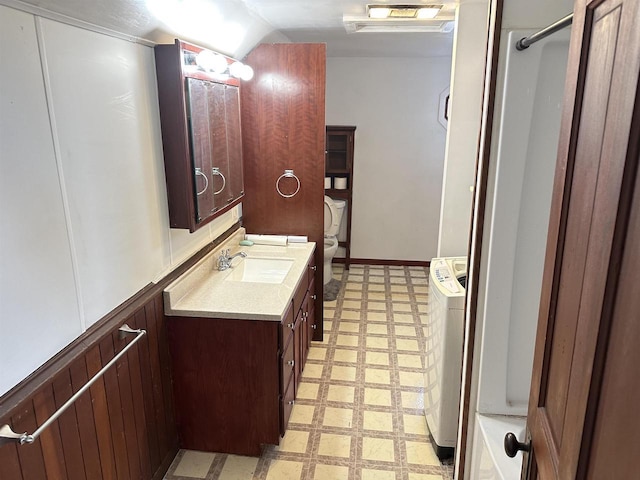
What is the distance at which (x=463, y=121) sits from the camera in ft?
8.71

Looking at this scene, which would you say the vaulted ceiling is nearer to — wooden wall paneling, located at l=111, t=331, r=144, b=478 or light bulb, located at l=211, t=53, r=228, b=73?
light bulb, located at l=211, t=53, r=228, b=73

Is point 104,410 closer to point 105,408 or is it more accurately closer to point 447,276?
point 105,408

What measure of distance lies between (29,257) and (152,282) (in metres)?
0.76

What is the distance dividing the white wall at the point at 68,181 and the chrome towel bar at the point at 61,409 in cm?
11

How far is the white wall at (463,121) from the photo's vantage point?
8.28ft

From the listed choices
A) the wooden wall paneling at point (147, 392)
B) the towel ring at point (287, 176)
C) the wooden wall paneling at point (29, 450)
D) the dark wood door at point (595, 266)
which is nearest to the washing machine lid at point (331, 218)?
the towel ring at point (287, 176)

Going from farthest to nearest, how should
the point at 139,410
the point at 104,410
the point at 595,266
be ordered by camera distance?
the point at 139,410, the point at 104,410, the point at 595,266

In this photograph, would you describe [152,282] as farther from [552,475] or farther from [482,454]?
[552,475]

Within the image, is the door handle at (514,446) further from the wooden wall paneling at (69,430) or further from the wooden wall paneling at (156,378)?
the wooden wall paneling at (156,378)

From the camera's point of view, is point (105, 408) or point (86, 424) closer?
point (86, 424)

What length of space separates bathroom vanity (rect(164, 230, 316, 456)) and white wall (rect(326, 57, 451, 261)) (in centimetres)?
266

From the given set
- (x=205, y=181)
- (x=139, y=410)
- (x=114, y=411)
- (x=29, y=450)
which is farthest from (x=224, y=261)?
(x=29, y=450)

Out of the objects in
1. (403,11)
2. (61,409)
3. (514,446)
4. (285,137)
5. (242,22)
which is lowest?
(61,409)

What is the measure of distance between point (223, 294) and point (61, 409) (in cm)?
102
